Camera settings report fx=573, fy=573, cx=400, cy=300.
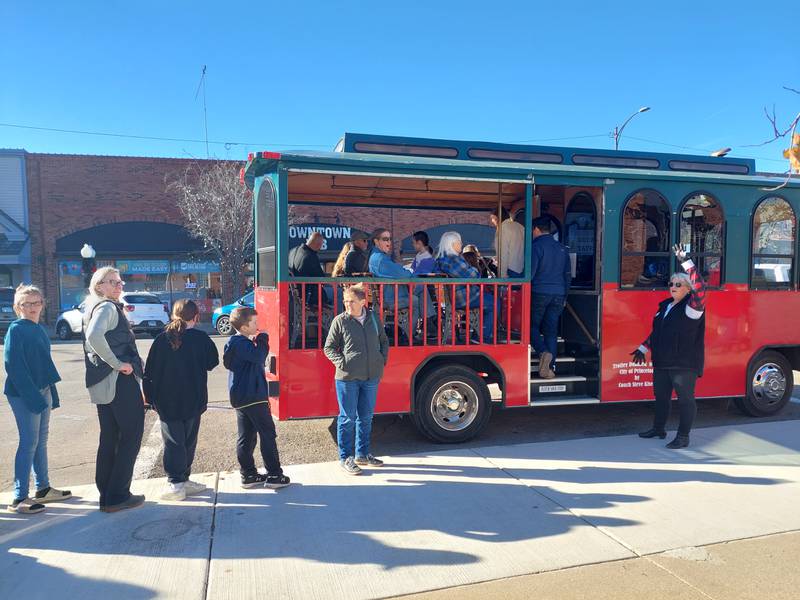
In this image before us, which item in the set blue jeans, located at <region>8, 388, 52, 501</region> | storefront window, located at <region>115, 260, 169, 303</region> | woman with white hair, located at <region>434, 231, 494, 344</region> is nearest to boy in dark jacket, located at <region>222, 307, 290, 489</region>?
blue jeans, located at <region>8, 388, 52, 501</region>

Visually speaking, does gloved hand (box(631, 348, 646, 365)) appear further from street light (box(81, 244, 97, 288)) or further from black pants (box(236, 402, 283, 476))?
street light (box(81, 244, 97, 288))

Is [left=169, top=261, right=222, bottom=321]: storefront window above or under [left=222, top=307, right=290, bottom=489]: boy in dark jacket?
above

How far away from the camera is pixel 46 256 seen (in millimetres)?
22875

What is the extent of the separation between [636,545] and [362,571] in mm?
1803

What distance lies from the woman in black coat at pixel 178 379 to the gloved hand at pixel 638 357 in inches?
174

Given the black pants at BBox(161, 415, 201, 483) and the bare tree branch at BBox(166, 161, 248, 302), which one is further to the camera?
the bare tree branch at BBox(166, 161, 248, 302)

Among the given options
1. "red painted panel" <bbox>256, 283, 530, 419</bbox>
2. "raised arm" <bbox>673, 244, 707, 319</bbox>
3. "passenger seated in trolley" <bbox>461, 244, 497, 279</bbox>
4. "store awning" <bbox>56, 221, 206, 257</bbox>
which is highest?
"store awning" <bbox>56, 221, 206, 257</bbox>

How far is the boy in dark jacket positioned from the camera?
457 centimetres

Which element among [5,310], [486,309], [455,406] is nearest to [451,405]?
[455,406]

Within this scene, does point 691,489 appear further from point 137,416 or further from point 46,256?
point 46,256

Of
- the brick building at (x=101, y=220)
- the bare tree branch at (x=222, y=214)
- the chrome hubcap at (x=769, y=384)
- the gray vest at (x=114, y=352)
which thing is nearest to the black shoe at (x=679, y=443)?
the chrome hubcap at (x=769, y=384)

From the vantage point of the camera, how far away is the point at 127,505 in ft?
14.1

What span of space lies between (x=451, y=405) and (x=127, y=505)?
309cm

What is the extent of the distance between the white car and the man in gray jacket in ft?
50.3
